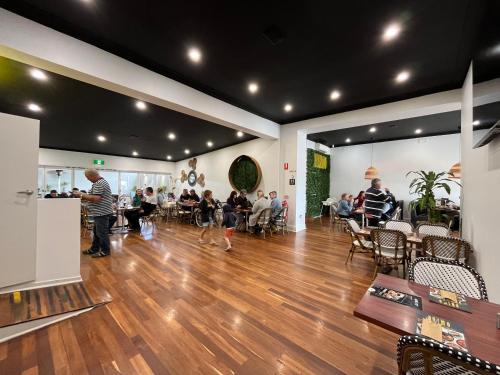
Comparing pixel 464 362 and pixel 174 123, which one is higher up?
pixel 174 123

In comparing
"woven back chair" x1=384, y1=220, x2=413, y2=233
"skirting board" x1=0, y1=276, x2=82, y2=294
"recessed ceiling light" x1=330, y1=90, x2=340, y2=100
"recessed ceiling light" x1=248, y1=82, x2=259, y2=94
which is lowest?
"skirting board" x1=0, y1=276, x2=82, y2=294

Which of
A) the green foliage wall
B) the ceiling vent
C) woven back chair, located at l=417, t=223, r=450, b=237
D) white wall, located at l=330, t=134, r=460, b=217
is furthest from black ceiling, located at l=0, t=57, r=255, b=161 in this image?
woven back chair, located at l=417, t=223, r=450, b=237

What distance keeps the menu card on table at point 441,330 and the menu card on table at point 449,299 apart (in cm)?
21

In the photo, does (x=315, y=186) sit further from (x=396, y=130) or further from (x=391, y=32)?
(x=391, y=32)

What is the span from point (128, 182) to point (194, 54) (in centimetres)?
1041

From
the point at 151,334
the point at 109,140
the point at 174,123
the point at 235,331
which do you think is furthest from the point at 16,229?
the point at 109,140

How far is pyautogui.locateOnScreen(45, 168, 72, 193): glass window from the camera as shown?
896cm

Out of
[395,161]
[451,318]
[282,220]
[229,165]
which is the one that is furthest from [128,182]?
[395,161]

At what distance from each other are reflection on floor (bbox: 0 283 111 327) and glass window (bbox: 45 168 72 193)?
8.97 metres

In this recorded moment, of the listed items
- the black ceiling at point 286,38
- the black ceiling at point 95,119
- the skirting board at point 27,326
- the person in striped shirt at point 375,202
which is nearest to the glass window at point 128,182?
the black ceiling at point 95,119

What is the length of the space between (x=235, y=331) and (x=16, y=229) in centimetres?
297

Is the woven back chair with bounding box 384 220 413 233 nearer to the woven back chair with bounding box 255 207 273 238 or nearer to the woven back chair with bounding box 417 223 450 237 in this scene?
the woven back chair with bounding box 417 223 450 237

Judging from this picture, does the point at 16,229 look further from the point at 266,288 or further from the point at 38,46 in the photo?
the point at 266,288

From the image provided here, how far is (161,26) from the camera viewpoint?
8.57 ft
